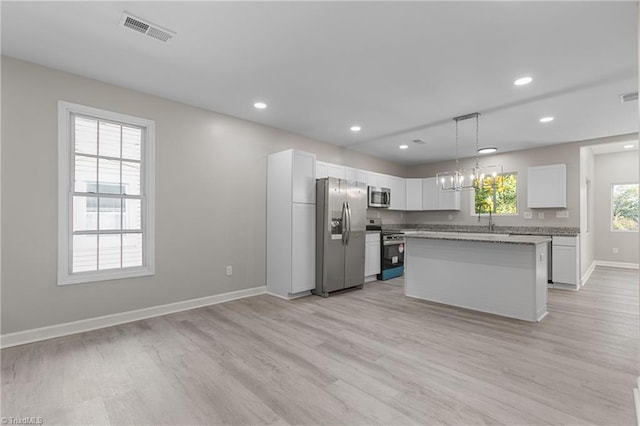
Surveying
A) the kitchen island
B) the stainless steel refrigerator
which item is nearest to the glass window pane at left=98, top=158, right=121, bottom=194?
the stainless steel refrigerator

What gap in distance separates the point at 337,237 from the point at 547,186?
14.2ft

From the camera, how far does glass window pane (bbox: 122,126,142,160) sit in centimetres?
357

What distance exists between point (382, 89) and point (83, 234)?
146 inches

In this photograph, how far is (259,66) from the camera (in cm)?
302

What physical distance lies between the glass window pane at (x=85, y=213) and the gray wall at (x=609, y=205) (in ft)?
32.7

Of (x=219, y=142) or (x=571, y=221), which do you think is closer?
(x=219, y=142)

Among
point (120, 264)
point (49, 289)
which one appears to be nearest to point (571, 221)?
point (120, 264)

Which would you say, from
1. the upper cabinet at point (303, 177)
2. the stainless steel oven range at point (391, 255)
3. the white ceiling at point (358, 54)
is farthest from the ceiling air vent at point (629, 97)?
the upper cabinet at point (303, 177)

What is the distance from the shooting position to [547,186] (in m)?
5.84

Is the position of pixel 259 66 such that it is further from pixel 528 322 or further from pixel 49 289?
pixel 528 322

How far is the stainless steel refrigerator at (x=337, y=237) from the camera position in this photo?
185 inches

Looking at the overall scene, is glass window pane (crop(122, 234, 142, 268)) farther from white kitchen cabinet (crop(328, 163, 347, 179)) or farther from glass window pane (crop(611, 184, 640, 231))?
glass window pane (crop(611, 184, 640, 231))

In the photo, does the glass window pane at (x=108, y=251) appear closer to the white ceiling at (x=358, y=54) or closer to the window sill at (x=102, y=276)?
the window sill at (x=102, y=276)

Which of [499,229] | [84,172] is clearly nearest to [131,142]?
[84,172]
